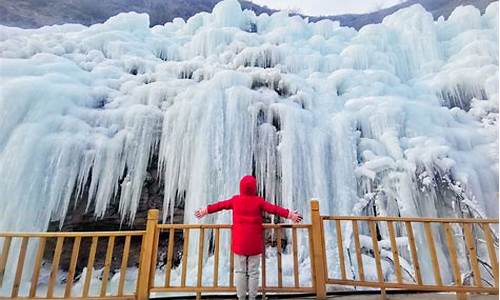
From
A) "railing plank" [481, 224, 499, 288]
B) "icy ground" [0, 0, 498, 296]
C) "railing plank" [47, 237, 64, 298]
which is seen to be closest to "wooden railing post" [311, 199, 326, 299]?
"railing plank" [481, 224, 499, 288]

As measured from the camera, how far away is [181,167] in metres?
4.76

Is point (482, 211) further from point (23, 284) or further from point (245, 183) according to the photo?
point (23, 284)

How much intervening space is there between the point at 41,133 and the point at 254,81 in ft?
11.4

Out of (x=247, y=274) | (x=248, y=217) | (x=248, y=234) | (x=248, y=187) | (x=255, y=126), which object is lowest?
(x=247, y=274)

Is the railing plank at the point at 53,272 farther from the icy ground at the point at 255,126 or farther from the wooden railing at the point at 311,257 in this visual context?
the icy ground at the point at 255,126

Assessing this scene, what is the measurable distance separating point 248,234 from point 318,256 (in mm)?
721

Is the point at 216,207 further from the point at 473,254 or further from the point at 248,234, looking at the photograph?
the point at 473,254

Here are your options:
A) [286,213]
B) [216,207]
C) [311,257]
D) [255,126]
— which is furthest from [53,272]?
[255,126]

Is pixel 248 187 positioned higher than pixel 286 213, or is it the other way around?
pixel 248 187

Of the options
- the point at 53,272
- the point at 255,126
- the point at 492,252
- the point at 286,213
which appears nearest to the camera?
the point at 286,213

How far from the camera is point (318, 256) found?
8.58 feet

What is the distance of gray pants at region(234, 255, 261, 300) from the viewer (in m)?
2.28

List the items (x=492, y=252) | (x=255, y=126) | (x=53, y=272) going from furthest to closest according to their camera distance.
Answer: (x=255, y=126) → (x=53, y=272) → (x=492, y=252)

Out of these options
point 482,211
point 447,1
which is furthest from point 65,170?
point 447,1
